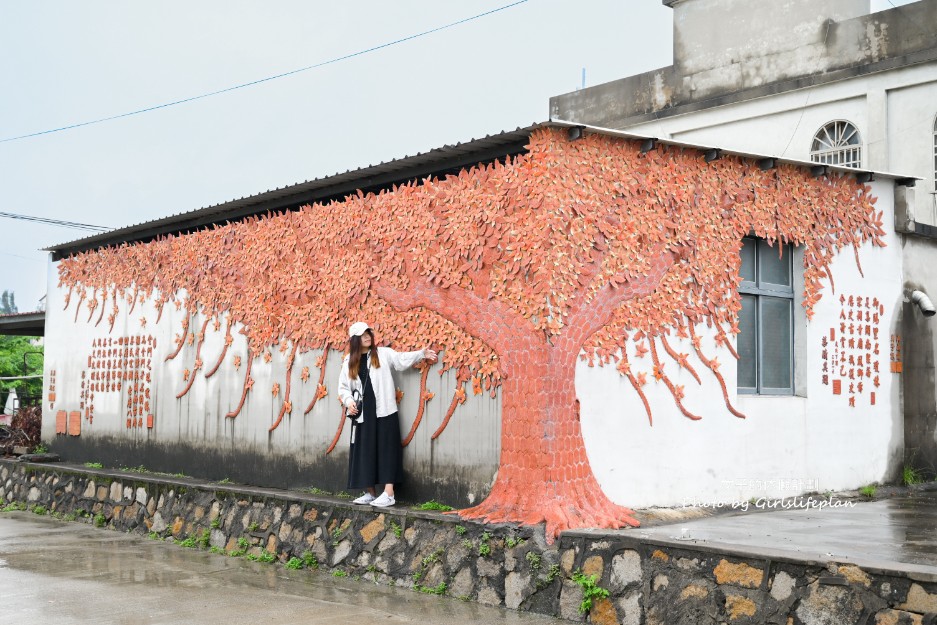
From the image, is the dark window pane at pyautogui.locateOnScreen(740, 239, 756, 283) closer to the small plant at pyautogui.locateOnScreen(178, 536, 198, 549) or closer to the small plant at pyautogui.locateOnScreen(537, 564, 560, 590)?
the small plant at pyautogui.locateOnScreen(537, 564, 560, 590)

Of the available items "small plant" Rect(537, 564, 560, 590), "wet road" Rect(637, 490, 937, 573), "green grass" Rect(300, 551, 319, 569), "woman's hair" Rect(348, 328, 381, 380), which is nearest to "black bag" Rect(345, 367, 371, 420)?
"woman's hair" Rect(348, 328, 381, 380)

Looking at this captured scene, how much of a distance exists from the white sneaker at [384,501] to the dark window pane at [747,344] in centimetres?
357

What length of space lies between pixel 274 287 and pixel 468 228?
3.30 metres

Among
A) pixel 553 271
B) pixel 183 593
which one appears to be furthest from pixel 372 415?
pixel 553 271

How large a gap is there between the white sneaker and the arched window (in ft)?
30.9

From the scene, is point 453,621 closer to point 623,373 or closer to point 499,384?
point 499,384

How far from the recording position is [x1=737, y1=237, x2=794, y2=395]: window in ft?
33.2

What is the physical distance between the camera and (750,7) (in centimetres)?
1648

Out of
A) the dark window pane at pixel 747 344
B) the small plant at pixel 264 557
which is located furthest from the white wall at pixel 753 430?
the small plant at pixel 264 557

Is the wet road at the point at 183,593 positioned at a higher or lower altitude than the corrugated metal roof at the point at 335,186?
lower

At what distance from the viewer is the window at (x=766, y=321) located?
10.1m

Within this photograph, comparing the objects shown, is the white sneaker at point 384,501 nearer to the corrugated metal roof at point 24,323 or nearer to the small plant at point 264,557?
the small plant at point 264,557

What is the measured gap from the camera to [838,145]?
615 inches

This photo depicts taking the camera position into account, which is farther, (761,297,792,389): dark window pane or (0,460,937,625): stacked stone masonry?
(761,297,792,389): dark window pane
